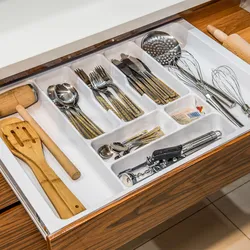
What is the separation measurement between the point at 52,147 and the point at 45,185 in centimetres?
10

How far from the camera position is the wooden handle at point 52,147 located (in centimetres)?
93

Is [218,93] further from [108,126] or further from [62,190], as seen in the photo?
[62,190]

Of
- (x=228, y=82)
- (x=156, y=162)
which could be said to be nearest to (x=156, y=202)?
(x=156, y=162)

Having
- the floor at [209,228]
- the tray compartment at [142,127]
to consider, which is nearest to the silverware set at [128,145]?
the tray compartment at [142,127]

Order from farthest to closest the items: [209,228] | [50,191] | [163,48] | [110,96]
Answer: [209,228]
[163,48]
[110,96]
[50,191]

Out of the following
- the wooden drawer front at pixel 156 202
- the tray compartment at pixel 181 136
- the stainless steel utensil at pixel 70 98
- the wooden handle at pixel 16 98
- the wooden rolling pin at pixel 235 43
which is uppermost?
the wooden handle at pixel 16 98

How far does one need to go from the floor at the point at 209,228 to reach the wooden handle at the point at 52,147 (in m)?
0.67

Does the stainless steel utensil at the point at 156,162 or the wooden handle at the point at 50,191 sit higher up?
the wooden handle at the point at 50,191

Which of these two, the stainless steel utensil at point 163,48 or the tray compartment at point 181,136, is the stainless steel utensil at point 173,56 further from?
the tray compartment at point 181,136

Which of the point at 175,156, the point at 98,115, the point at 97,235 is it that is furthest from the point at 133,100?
the point at 97,235

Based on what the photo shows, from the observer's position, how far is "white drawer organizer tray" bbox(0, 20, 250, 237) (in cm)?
87

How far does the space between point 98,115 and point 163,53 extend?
0.26m

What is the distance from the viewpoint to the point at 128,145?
101cm

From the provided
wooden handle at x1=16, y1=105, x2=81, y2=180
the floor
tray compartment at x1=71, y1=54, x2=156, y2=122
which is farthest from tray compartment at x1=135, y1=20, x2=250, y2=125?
the floor
